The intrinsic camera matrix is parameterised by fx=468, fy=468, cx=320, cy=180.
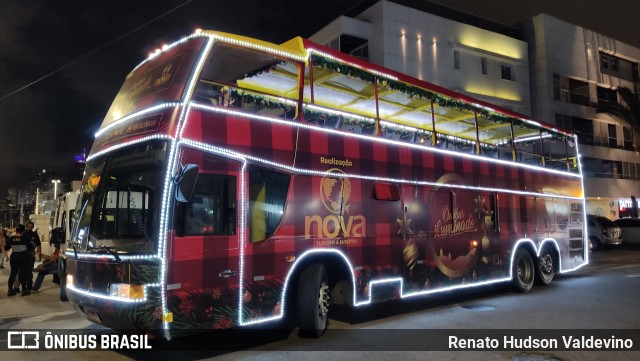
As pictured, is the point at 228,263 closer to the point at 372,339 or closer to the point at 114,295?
the point at 114,295

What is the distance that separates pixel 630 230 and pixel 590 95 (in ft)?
64.1

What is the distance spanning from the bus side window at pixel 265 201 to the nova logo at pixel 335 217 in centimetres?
58

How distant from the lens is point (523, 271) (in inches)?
468

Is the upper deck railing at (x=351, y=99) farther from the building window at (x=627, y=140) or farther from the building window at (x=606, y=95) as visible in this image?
the building window at (x=627, y=140)

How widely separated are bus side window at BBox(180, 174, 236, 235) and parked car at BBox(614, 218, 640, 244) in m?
25.9

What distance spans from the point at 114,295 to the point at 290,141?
3113 mm

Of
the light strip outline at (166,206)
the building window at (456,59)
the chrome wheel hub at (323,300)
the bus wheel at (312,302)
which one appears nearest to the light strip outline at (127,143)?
the light strip outline at (166,206)

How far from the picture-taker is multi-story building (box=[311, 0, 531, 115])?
29.6 m

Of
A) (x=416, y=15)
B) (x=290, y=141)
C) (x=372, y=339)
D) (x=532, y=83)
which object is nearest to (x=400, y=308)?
(x=372, y=339)

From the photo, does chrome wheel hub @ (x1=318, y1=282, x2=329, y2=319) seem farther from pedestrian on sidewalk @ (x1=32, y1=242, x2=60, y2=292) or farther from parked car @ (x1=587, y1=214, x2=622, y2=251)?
parked car @ (x1=587, y1=214, x2=622, y2=251)

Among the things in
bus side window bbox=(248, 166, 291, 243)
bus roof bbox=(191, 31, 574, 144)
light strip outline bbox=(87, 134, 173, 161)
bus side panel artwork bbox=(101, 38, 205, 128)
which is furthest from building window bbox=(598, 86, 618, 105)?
light strip outline bbox=(87, 134, 173, 161)

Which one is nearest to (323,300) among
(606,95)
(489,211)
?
(489,211)

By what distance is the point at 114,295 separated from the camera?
5395 mm

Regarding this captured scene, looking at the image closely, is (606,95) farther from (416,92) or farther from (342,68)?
(342,68)
